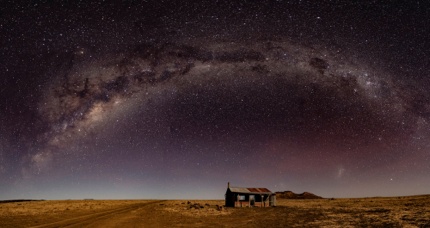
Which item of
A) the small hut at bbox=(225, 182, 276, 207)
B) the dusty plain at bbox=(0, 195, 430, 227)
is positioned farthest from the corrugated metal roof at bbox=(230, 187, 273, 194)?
the dusty plain at bbox=(0, 195, 430, 227)

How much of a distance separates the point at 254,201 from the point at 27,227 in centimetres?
3198

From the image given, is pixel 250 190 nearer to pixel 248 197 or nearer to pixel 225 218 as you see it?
pixel 248 197

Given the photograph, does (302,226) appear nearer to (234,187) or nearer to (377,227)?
(377,227)

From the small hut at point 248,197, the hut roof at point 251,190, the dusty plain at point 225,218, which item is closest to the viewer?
the dusty plain at point 225,218

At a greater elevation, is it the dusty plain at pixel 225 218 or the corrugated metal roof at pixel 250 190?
the corrugated metal roof at pixel 250 190

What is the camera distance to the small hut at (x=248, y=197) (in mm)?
41906

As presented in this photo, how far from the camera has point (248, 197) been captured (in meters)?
42.8

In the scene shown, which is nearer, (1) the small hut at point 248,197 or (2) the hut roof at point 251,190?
(1) the small hut at point 248,197

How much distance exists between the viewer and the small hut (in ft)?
137

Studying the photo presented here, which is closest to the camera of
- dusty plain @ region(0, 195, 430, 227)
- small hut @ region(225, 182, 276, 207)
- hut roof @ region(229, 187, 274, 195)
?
dusty plain @ region(0, 195, 430, 227)

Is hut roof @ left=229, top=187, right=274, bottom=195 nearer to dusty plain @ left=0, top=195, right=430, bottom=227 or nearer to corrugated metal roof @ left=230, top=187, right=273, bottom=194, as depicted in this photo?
corrugated metal roof @ left=230, top=187, right=273, bottom=194

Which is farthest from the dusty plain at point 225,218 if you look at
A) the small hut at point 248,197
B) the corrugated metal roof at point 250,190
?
the corrugated metal roof at point 250,190

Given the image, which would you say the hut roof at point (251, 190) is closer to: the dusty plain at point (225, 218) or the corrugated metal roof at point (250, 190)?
the corrugated metal roof at point (250, 190)

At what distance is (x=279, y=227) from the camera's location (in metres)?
17.6
